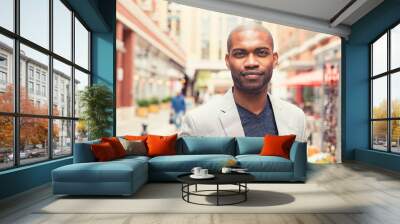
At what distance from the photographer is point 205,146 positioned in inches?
291

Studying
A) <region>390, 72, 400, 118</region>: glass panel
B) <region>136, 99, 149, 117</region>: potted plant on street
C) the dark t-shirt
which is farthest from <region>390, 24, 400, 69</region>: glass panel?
<region>136, 99, 149, 117</region>: potted plant on street

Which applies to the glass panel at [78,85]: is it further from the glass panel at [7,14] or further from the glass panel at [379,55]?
the glass panel at [379,55]

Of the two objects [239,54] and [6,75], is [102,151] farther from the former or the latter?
[239,54]

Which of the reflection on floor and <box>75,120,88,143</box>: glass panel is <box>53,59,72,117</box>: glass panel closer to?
<box>75,120,88,143</box>: glass panel

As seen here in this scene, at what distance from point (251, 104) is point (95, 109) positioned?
3.48 meters

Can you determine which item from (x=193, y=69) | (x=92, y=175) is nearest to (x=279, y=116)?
(x=92, y=175)

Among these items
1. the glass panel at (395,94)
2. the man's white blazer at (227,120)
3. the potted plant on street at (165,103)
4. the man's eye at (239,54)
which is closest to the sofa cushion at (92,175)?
the man's white blazer at (227,120)

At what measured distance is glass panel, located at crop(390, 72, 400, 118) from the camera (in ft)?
28.2

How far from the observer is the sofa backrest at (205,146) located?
7363 mm

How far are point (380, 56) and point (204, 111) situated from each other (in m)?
4.12

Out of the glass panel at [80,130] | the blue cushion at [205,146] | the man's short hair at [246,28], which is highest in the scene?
the man's short hair at [246,28]

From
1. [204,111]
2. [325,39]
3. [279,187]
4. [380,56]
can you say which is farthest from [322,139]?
[325,39]

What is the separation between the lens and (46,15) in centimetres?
673

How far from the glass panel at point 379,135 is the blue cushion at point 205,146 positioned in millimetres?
3753
